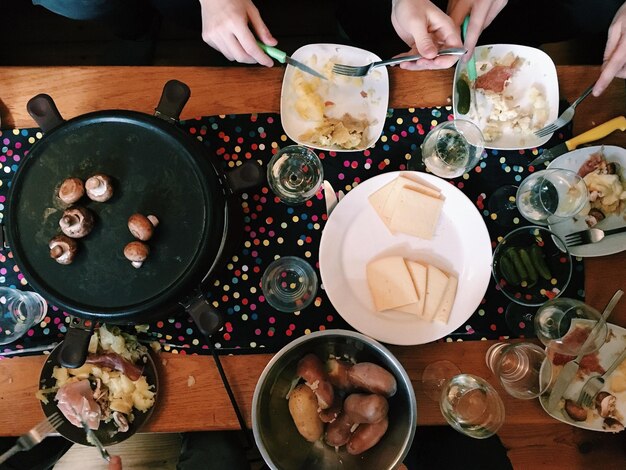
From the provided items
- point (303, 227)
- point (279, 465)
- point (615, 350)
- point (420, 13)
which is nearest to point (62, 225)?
Result: point (303, 227)

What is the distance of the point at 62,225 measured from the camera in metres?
1.00

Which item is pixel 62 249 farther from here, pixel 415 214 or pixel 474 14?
pixel 474 14

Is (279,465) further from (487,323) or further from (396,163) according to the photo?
(396,163)

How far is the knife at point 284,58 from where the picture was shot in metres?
1.19

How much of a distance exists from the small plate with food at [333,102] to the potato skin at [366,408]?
2.00ft

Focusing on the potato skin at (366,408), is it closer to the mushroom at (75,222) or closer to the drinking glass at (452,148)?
Answer: the drinking glass at (452,148)

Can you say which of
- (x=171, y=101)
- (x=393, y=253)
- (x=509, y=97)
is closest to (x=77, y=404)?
(x=171, y=101)

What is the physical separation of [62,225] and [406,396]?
809 mm

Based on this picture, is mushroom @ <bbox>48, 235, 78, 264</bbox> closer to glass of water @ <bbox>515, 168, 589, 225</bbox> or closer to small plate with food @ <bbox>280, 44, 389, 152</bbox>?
small plate with food @ <bbox>280, 44, 389, 152</bbox>

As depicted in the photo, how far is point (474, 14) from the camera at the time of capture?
1.25m

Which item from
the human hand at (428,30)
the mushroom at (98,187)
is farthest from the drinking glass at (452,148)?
the mushroom at (98,187)

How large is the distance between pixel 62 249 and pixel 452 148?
952 millimetres

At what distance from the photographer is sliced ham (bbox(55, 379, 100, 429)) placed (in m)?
1.15

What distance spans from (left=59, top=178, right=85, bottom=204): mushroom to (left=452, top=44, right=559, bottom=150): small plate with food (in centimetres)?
96
